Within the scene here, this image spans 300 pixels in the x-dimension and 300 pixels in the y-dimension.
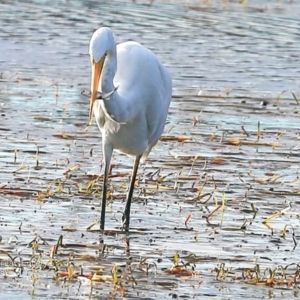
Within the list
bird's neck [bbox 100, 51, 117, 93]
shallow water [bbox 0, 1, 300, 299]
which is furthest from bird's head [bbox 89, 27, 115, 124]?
shallow water [bbox 0, 1, 300, 299]

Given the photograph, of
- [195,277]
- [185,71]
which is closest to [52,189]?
[195,277]

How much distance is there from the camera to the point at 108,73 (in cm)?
714

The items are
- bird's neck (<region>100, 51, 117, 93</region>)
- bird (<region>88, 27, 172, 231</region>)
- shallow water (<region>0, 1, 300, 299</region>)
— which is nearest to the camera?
shallow water (<region>0, 1, 300, 299</region>)

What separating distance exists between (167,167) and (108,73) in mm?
2853

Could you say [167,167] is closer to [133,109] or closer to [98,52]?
[133,109]

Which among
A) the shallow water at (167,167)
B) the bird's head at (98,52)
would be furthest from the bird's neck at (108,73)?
the shallow water at (167,167)

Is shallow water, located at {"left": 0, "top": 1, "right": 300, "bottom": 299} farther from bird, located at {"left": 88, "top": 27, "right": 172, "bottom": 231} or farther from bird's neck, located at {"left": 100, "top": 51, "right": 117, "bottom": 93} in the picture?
bird's neck, located at {"left": 100, "top": 51, "right": 117, "bottom": 93}

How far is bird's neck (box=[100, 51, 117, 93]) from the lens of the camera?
7.05m

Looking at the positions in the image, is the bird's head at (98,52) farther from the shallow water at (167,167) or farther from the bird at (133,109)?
the shallow water at (167,167)

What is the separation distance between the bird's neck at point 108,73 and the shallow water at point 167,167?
108 cm

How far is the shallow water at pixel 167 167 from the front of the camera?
6.91 meters

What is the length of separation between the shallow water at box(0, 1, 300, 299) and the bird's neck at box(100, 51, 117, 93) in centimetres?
108

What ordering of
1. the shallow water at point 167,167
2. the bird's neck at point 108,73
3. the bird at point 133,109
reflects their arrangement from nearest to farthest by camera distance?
the shallow water at point 167,167 < the bird's neck at point 108,73 < the bird at point 133,109

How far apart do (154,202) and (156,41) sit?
885 cm
